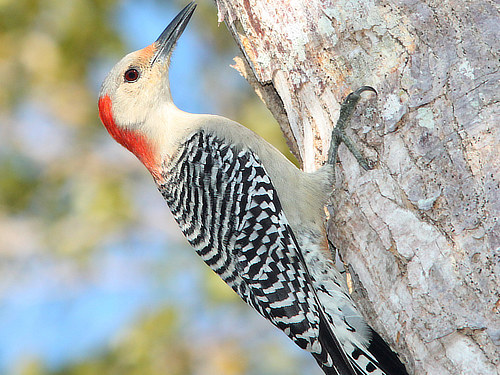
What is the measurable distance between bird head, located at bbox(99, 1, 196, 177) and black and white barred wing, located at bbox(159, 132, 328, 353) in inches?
15.7

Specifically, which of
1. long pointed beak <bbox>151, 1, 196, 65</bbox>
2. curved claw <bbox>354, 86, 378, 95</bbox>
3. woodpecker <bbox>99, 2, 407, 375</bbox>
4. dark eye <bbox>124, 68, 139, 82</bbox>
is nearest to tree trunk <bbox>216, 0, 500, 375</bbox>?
curved claw <bbox>354, 86, 378, 95</bbox>

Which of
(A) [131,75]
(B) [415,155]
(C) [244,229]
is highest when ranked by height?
(A) [131,75]

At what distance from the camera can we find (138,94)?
4.47 m

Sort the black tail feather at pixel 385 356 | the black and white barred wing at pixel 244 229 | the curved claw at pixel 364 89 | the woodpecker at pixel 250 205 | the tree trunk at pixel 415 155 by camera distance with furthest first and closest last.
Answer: the black and white barred wing at pixel 244 229 < the woodpecker at pixel 250 205 < the curved claw at pixel 364 89 < the black tail feather at pixel 385 356 < the tree trunk at pixel 415 155

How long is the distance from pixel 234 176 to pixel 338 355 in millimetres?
1316

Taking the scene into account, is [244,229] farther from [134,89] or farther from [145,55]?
[145,55]

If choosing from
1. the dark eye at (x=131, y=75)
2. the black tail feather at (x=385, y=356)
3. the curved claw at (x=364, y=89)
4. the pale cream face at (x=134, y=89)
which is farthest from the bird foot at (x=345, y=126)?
the dark eye at (x=131, y=75)

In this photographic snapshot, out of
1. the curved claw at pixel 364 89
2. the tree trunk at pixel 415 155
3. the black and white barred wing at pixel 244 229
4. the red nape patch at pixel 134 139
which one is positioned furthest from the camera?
the red nape patch at pixel 134 139

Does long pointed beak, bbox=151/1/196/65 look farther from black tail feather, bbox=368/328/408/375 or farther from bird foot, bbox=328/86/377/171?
black tail feather, bbox=368/328/408/375

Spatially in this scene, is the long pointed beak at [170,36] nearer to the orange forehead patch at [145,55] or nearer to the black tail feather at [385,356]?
the orange forehead patch at [145,55]

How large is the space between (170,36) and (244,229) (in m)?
1.73

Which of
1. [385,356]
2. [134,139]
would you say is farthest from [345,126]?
[134,139]

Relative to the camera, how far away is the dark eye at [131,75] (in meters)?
4.50

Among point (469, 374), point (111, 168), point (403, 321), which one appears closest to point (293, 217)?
point (403, 321)
